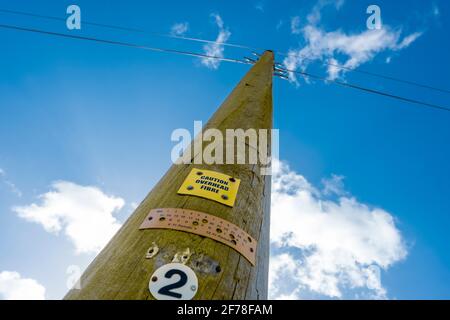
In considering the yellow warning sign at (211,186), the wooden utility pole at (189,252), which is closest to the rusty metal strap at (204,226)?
the wooden utility pole at (189,252)

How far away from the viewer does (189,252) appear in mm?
1252

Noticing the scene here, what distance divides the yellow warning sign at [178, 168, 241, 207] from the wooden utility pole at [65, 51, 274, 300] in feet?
0.09

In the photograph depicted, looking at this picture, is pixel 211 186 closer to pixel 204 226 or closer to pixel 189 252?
pixel 204 226

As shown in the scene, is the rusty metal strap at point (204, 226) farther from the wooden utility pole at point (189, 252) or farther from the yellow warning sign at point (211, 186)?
the yellow warning sign at point (211, 186)

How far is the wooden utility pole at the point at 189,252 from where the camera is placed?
1.15 metres

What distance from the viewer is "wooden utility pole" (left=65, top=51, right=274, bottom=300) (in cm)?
115

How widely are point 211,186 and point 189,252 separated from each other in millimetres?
458

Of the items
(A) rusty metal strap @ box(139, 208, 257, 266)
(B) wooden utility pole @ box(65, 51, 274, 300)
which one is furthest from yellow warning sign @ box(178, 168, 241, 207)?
(A) rusty metal strap @ box(139, 208, 257, 266)

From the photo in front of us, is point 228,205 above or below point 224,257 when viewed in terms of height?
above

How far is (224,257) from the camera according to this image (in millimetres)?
1295
